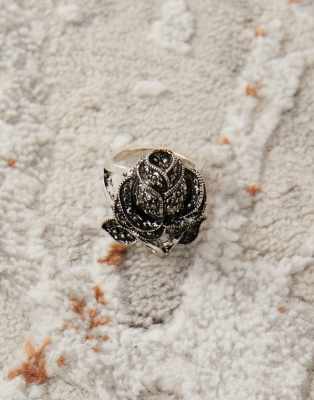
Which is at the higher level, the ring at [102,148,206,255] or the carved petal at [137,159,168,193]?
the carved petal at [137,159,168,193]

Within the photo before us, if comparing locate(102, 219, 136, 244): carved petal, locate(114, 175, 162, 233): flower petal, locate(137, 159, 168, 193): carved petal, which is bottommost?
locate(102, 219, 136, 244): carved petal

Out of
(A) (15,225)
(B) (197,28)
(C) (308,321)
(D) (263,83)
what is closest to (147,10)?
(B) (197,28)

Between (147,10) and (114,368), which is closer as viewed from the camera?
(114,368)

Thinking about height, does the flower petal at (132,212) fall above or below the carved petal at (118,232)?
above

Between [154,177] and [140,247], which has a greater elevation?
[154,177]

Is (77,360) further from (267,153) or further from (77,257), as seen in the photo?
(267,153)
